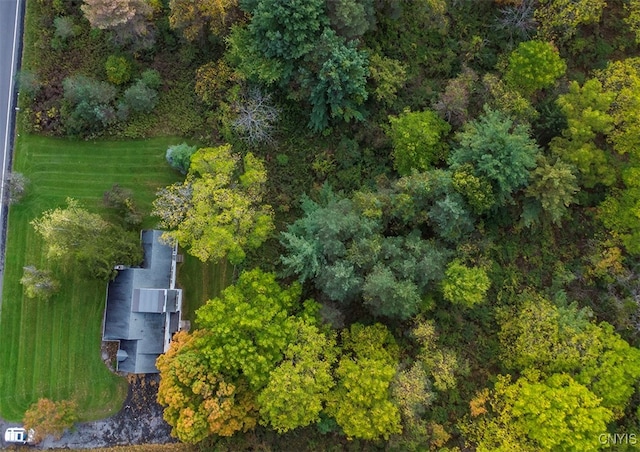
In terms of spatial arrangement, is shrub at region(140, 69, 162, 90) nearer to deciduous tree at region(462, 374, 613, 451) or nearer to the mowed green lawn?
the mowed green lawn

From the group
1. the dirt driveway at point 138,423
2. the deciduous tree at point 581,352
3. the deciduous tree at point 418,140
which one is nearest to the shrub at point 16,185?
the dirt driveway at point 138,423

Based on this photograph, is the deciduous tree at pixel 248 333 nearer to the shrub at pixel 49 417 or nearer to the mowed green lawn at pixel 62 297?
the mowed green lawn at pixel 62 297

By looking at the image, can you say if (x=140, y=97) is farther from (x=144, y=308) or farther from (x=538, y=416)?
(x=538, y=416)

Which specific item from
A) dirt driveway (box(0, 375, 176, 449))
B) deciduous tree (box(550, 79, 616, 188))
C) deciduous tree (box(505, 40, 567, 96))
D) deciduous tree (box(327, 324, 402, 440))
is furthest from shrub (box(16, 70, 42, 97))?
deciduous tree (box(550, 79, 616, 188))

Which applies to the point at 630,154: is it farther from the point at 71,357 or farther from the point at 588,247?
the point at 71,357

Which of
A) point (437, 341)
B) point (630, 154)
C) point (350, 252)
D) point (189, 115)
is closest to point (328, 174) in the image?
point (350, 252)

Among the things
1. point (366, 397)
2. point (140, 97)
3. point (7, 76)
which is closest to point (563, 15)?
point (366, 397)

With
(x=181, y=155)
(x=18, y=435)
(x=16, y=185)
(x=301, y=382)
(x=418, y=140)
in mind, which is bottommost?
(x=18, y=435)
